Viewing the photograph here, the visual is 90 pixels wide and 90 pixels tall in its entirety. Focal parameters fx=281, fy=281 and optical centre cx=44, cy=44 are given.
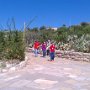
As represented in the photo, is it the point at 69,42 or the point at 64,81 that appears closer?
the point at 64,81

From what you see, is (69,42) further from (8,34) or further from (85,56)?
(8,34)

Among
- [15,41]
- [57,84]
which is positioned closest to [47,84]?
[57,84]

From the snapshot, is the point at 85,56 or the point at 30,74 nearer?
the point at 30,74

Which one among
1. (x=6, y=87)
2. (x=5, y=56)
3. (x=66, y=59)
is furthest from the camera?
(x=66, y=59)

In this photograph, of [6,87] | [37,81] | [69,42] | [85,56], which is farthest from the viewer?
[69,42]

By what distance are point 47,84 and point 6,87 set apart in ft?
5.37

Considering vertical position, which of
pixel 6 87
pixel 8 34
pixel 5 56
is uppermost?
pixel 8 34

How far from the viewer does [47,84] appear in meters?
11.0

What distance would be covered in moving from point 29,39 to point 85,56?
13.0m

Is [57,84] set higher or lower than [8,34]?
lower

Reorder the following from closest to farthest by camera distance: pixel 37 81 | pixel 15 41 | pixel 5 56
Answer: pixel 37 81
pixel 5 56
pixel 15 41

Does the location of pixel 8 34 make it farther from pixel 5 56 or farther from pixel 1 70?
pixel 1 70

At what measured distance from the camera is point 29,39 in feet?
105

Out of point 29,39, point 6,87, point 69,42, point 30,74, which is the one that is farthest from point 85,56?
point 29,39
